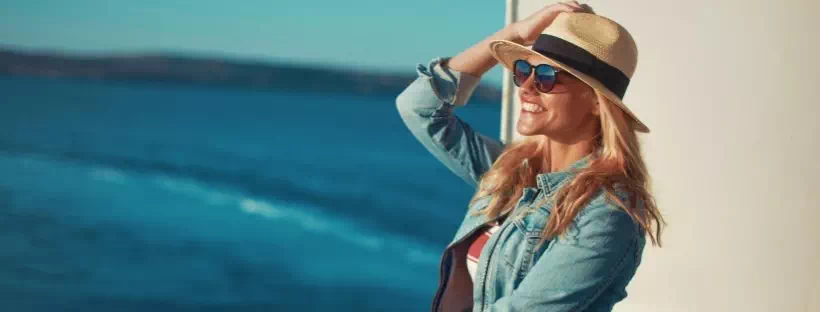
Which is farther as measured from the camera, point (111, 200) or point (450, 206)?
point (450, 206)

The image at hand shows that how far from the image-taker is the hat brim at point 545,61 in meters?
1.87

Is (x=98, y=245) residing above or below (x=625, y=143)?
above

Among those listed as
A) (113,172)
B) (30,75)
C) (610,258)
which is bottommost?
(610,258)

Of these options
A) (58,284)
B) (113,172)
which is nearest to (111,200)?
(113,172)

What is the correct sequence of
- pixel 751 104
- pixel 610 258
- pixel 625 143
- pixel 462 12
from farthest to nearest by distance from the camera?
pixel 462 12
pixel 751 104
pixel 625 143
pixel 610 258

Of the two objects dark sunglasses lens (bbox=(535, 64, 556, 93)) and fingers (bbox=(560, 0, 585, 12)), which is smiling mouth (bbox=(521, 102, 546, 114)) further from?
fingers (bbox=(560, 0, 585, 12))

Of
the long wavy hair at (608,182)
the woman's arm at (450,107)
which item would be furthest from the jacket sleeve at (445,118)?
the long wavy hair at (608,182)

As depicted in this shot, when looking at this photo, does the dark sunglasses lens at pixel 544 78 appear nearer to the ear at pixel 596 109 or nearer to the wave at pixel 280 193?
the ear at pixel 596 109

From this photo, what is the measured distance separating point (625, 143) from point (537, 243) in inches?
10.0

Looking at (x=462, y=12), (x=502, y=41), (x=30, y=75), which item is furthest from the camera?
(x=462, y=12)

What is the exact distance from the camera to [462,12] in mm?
3973

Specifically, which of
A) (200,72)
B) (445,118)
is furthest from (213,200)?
(445,118)

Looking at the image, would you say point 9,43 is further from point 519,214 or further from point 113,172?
point 519,214

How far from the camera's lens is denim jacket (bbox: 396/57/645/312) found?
5.70 feet
